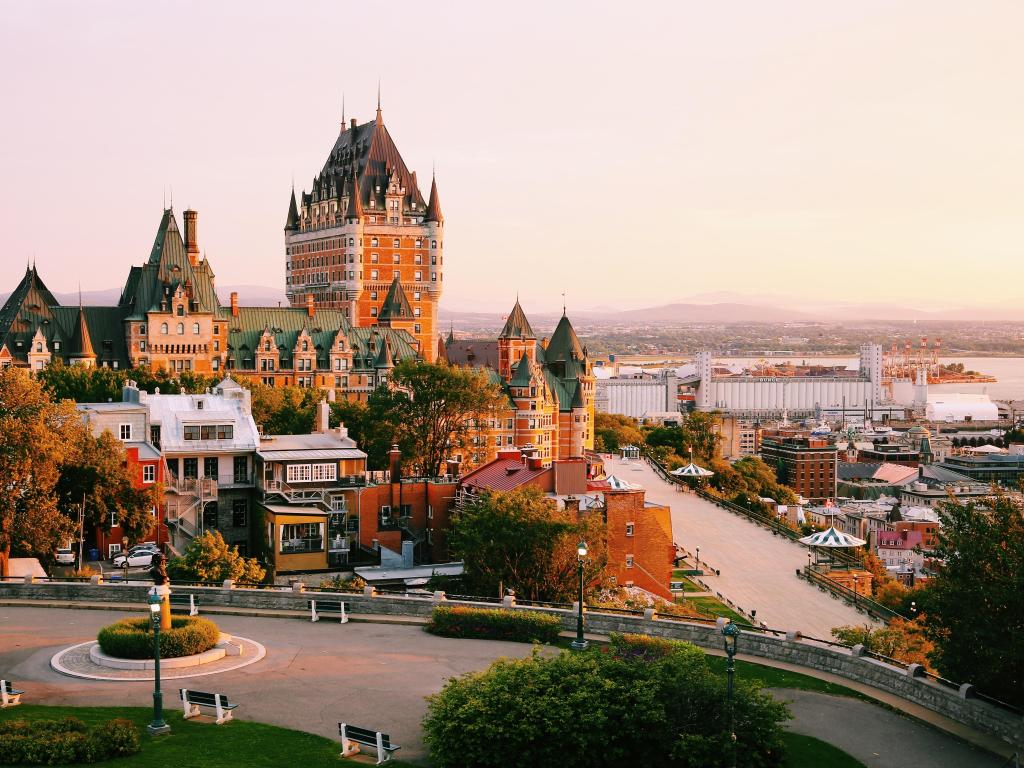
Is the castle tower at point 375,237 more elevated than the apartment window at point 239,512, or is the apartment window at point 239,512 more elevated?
the castle tower at point 375,237

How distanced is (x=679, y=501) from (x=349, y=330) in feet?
153

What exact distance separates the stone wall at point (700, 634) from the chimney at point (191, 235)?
9639 centimetres

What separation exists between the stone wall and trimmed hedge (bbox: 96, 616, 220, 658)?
5.66m

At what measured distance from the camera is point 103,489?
165ft

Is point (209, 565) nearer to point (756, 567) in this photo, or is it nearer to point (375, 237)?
point (756, 567)

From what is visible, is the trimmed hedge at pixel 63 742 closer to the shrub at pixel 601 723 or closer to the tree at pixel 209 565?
the shrub at pixel 601 723

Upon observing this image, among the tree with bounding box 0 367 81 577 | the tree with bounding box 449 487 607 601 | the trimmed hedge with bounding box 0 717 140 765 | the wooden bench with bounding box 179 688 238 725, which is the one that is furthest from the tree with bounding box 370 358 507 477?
the trimmed hedge with bounding box 0 717 140 765

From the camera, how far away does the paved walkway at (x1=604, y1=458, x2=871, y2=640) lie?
62719 mm

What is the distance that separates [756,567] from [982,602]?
47550 mm

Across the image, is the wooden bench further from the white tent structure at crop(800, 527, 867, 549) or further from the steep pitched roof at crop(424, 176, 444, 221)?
the steep pitched roof at crop(424, 176, 444, 221)

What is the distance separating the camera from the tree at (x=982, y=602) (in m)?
27.0

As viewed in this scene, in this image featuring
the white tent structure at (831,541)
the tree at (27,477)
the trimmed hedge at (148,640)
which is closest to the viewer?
the trimmed hedge at (148,640)

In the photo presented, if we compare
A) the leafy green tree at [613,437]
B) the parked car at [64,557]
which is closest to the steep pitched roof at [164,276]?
the leafy green tree at [613,437]

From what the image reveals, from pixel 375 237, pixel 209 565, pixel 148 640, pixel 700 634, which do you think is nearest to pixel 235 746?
pixel 148 640
